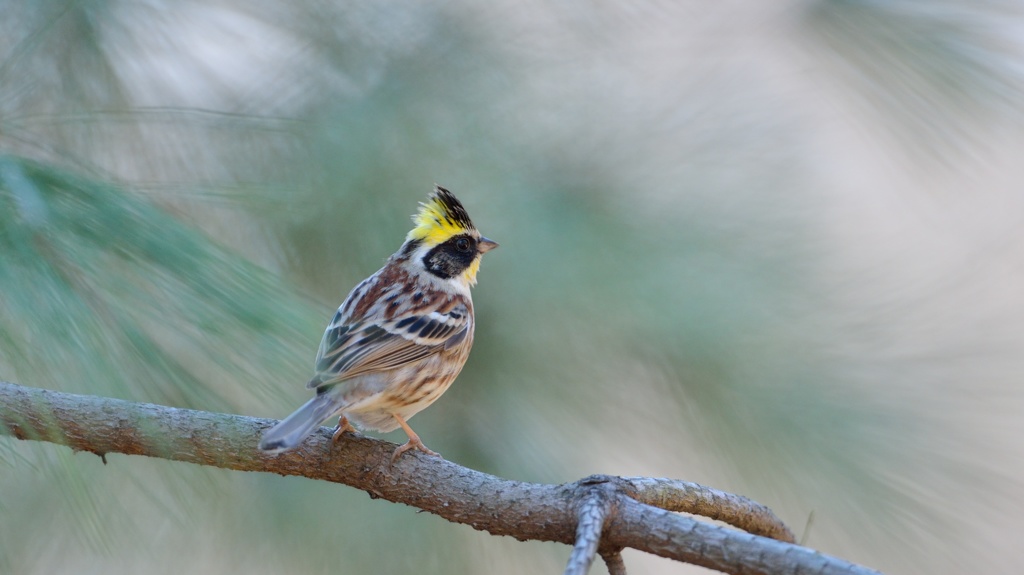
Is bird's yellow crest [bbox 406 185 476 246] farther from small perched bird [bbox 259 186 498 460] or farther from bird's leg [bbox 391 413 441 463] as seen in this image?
bird's leg [bbox 391 413 441 463]

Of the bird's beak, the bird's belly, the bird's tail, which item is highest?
the bird's beak

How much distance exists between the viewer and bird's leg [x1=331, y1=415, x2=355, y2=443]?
1967mm

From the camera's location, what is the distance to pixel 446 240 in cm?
236

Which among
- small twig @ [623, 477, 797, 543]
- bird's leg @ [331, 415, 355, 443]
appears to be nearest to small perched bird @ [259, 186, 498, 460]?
bird's leg @ [331, 415, 355, 443]

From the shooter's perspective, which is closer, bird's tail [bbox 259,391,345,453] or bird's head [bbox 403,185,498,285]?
bird's tail [bbox 259,391,345,453]

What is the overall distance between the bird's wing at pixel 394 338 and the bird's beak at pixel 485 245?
14 cm

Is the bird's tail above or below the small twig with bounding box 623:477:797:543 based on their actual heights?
below

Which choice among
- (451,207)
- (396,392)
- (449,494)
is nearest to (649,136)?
(451,207)

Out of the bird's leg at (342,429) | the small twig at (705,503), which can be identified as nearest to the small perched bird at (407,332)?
the bird's leg at (342,429)

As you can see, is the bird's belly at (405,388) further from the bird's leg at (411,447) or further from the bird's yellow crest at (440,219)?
the bird's yellow crest at (440,219)

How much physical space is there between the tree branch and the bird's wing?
0.16 metres

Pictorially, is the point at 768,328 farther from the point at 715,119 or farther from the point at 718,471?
the point at 715,119

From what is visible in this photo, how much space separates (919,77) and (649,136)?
0.59 m

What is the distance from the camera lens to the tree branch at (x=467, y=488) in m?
1.27
